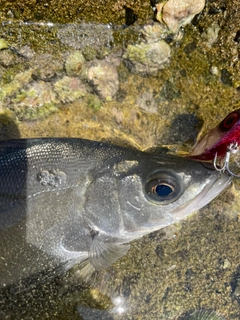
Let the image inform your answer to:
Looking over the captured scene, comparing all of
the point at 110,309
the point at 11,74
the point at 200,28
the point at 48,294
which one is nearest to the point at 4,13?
the point at 11,74

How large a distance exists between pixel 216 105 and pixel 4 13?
6.84 ft

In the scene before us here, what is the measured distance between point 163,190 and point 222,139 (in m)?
0.73

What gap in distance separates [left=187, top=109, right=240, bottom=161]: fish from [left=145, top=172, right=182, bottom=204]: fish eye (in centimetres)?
55

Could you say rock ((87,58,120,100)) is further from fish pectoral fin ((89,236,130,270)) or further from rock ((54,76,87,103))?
fish pectoral fin ((89,236,130,270))

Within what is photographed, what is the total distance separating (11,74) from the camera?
3.44 metres

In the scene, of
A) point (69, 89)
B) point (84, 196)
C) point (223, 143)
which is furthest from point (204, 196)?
point (69, 89)

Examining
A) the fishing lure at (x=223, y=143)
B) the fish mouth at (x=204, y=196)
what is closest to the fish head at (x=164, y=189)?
the fish mouth at (x=204, y=196)

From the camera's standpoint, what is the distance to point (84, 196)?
2746 millimetres

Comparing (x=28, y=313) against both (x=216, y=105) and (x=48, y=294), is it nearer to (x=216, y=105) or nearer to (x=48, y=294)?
(x=48, y=294)

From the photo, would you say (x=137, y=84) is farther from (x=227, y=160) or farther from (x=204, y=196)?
(x=204, y=196)

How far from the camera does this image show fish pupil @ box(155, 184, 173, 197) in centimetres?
261

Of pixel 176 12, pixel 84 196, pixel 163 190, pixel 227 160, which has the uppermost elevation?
pixel 176 12

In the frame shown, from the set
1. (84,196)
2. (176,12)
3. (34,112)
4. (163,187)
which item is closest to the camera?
(163,187)

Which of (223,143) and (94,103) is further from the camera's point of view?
(94,103)
